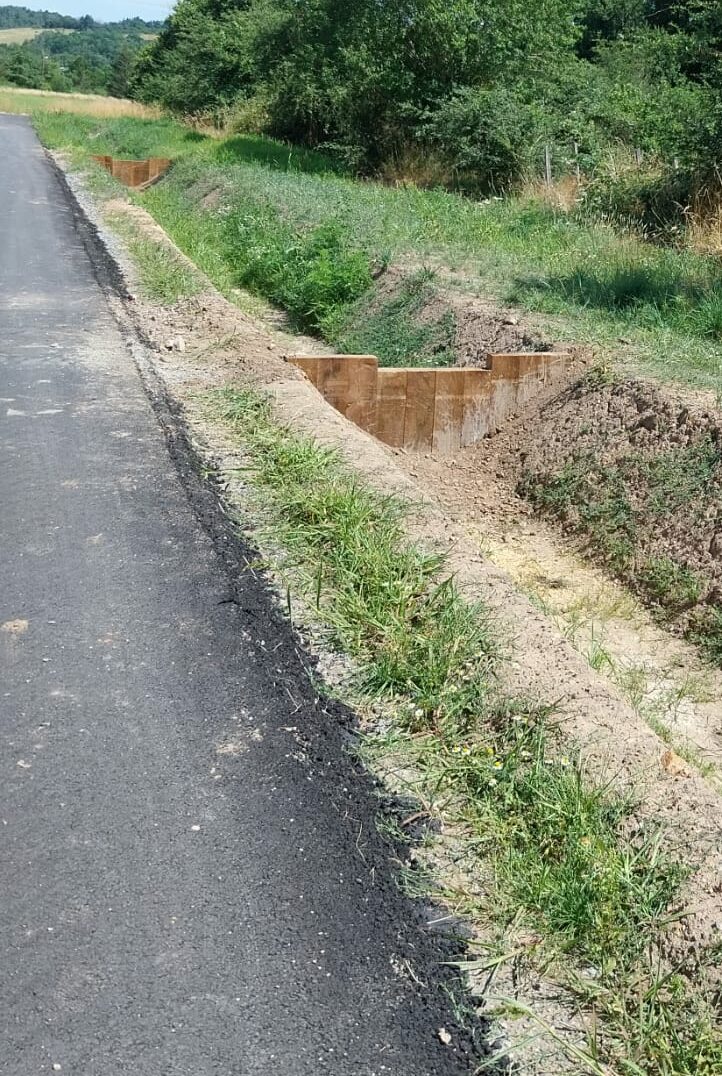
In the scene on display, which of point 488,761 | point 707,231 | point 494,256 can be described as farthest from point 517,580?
point 707,231

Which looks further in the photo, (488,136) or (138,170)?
(138,170)

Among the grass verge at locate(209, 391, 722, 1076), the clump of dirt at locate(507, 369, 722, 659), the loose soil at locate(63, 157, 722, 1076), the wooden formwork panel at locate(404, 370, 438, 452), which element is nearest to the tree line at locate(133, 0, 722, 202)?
the wooden formwork panel at locate(404, 370, 438, 452)

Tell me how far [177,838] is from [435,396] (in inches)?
264

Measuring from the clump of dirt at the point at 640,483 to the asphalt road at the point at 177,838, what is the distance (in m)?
3.30

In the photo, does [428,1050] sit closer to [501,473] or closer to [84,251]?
[501,473]

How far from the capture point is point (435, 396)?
31.5ft

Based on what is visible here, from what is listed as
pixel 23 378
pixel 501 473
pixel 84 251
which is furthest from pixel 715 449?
pixel 84 251

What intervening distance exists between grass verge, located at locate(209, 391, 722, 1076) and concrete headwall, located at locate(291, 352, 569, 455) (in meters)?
3.81

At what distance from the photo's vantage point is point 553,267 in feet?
40.3

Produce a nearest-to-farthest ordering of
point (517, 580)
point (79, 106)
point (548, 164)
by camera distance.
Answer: point (517, 580)
point (548, 164)
point (79, 106)

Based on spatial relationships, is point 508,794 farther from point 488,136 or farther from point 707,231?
point 488,136

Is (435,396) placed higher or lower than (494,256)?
lower

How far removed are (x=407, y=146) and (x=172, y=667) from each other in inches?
818

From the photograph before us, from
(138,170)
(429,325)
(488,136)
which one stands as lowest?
(429,325)
